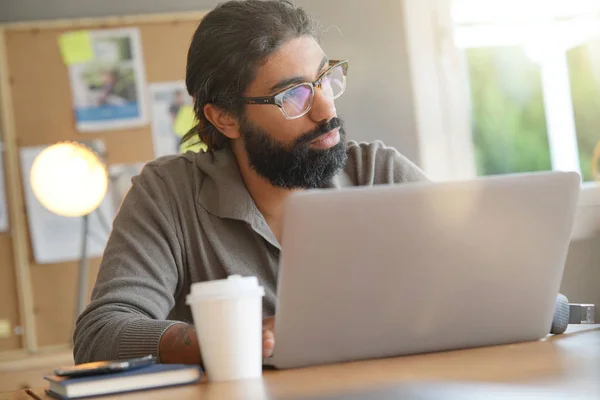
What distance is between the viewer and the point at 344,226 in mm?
958

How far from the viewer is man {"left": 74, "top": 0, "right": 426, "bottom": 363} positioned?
160 centimetres

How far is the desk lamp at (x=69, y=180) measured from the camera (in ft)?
10.0

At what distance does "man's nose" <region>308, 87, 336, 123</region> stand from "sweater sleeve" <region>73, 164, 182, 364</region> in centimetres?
33

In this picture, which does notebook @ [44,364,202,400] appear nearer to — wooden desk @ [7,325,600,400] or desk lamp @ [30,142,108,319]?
wooden desk @ [7,325,600,400]

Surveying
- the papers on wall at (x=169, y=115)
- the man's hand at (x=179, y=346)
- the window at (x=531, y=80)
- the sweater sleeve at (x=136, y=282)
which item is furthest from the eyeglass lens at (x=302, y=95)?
the window at (x=531, y=80)

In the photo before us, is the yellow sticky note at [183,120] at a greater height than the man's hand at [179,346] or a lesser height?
greater

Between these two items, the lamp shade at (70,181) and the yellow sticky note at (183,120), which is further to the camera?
the yellow sticky note at (183,120)

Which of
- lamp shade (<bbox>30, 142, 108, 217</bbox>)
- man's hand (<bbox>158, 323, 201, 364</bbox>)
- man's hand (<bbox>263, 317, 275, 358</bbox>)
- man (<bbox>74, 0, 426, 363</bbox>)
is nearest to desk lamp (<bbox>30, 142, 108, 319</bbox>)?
lamp shade (<bbox>30, 142, 108, 217</bbox>)

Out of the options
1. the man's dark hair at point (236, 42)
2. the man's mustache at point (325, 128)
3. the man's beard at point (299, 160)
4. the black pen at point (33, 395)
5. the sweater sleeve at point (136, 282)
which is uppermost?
the man's dark hair at point (236, 42)

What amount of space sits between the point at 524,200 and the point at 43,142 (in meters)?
2.64

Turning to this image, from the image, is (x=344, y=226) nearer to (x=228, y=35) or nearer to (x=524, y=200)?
(x=524, y=200)

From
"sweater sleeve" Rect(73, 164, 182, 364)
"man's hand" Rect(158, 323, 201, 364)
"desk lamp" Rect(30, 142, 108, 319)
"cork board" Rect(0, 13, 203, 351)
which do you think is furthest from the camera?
"cork board" Rect(0, 13, 203, 351)

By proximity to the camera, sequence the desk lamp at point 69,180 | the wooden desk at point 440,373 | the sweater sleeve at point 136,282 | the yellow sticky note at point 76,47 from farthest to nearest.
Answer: the yellow sticky note at point 76,47 < the desk lamp at point 69,180 < the sweater sleeve at point 136,282 < the wooden desk at point 440,373

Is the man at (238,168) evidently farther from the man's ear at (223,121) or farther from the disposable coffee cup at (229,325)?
the disposable coffee cup at (229,325)
